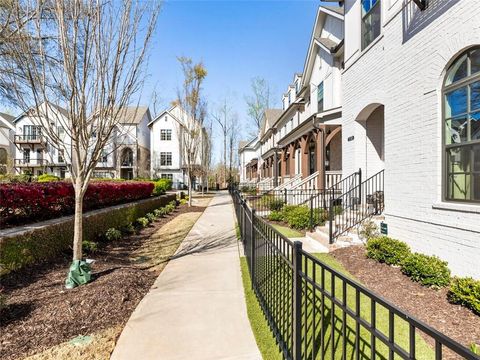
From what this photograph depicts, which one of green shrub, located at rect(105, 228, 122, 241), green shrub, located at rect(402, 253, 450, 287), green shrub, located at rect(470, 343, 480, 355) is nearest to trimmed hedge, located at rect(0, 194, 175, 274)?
green shrub, located at rect(105, 228, 122, 241)

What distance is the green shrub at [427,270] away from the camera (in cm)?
460

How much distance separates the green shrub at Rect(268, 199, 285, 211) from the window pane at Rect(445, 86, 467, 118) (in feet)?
29.6

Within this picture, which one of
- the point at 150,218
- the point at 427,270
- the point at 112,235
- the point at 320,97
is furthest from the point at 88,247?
the point at 320,97

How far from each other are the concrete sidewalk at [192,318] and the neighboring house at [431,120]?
361 centimetres

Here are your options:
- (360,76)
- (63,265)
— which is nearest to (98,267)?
(63,265)

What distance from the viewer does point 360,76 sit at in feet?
29.1

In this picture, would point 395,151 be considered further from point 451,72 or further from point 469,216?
point 469,216

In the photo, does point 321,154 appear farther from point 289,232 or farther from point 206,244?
point 206,244

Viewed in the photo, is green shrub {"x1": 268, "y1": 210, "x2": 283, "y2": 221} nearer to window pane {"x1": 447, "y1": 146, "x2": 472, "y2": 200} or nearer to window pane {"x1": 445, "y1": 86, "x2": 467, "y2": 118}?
window pane {"x1": 447, "y1": 146, "x2": 472, "y2": 200}

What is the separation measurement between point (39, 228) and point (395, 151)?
305 inches

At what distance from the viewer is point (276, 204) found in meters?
13.7

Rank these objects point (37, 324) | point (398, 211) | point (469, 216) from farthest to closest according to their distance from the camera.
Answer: point (398, 211)
point (469, 216)
point (37, 324)

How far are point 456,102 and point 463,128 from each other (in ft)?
1.60

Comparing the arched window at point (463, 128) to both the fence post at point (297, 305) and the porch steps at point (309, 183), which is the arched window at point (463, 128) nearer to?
the fence post at point (297, 305)
